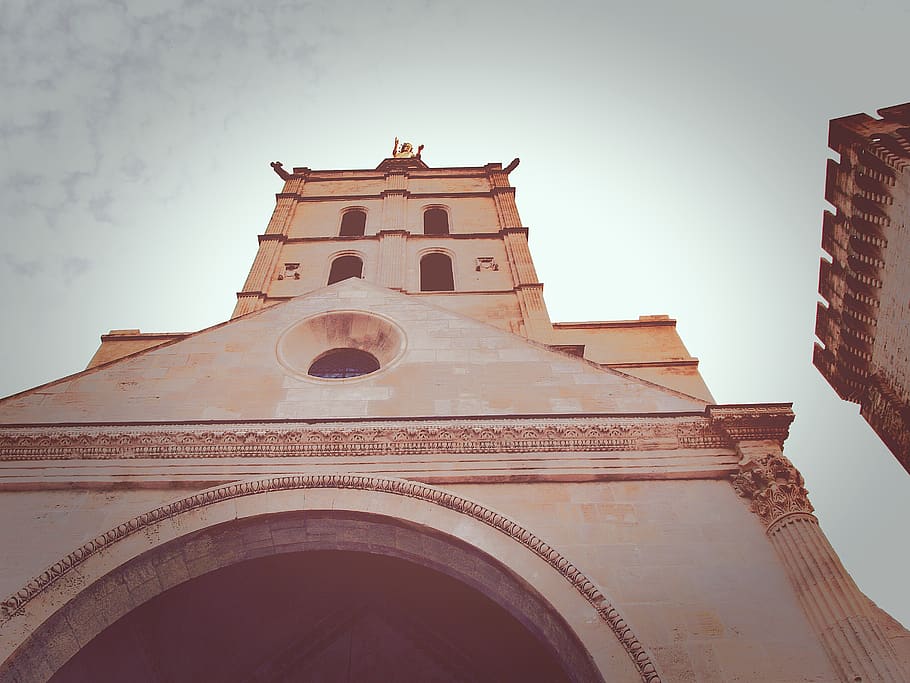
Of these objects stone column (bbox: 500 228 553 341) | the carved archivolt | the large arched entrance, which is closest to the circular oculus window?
the large arched entrance

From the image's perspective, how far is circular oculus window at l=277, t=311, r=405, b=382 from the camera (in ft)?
40.1

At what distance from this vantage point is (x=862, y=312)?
51.4ft

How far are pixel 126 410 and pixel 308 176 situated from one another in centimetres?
2005

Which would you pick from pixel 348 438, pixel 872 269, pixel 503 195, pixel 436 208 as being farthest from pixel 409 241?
pixel 348 438

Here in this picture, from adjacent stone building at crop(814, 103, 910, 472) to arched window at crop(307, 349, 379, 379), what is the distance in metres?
9.91

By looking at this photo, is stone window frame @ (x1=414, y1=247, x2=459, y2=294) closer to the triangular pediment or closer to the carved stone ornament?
the triangular pediment

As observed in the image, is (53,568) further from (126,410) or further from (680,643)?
(680,643)

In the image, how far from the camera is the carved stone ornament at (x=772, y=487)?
8078mm

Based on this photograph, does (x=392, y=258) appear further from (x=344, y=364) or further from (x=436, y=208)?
(x=344, y=364)

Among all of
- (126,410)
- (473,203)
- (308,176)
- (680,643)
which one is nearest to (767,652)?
(680,643)

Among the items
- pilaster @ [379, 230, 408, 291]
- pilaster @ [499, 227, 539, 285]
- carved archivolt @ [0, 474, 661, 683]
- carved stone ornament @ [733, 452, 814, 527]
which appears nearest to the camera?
carved archivolt @ [0, 474, 661, 683]

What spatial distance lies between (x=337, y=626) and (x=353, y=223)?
58.1 feet

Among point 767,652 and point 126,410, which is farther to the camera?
point 126,410

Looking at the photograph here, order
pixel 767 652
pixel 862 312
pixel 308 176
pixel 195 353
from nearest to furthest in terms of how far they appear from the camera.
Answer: pixel 767 652, pixel 195 353, pixel 862 312, pixel 308 176
